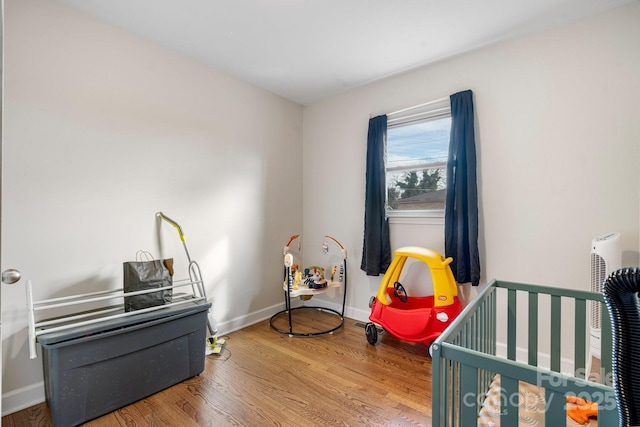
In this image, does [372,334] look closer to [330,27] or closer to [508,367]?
[508,367]

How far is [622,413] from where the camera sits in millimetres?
674

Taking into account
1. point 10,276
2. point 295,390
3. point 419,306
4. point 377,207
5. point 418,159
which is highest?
point 418,159

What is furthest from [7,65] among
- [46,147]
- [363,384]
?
[363,384]

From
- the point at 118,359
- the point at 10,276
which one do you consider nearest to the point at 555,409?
the point at 10,276

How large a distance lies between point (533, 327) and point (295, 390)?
1446mm

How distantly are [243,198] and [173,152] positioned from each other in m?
0.78

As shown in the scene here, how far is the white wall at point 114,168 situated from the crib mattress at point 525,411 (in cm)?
211

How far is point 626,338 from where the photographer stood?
0.66 meters

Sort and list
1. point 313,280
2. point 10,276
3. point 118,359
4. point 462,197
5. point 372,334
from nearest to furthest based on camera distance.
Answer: point 10,276
point 118,359
point 462,197
point 372,334
point 313,280

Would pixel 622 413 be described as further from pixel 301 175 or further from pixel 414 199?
pixel 301 175

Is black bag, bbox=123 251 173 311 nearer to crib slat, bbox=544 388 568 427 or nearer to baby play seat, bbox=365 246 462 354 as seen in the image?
baby play seat, bbox=365 246 462 354

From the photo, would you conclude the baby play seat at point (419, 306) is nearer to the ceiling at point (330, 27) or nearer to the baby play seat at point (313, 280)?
the baby play seat at point (313, 280)

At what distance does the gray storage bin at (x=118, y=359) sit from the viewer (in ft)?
5.24

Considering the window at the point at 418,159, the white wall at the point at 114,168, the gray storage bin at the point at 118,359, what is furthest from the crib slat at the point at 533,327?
the white wall at the point at 114,168
